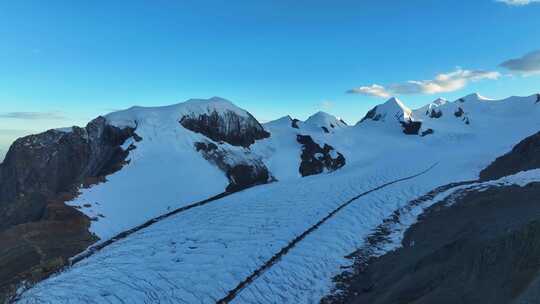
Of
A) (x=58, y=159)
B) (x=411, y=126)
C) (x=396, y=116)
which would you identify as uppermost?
(x=396, y=116)

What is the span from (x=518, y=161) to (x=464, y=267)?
120 ft

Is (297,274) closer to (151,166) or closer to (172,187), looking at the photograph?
(172,187)

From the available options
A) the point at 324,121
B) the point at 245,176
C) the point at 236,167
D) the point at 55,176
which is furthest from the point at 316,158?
the point at 55,176

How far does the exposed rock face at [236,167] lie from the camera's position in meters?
51.0

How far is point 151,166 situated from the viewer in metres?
46.9

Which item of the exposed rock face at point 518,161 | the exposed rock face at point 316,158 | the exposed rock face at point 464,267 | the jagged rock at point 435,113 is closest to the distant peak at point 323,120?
the exposed rock face at point 316,158

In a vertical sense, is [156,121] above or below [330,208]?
above

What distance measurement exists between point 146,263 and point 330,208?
1514 centimetres

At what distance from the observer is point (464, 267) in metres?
13.0

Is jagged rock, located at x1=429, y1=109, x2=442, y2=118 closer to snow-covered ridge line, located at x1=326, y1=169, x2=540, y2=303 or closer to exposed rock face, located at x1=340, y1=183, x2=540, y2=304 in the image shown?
snow-covered ridge line, located at x1=326, y1=169, x2=540, y2=303

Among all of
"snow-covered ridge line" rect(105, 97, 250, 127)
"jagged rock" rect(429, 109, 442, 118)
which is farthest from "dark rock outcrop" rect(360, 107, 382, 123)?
"snow-covered ridge line" rect(105, 97, 250, 127)

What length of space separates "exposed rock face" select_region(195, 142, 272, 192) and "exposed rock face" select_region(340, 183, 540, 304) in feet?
98.1

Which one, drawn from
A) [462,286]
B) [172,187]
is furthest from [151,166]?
[462,286]

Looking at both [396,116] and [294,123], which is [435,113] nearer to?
[396,116]
